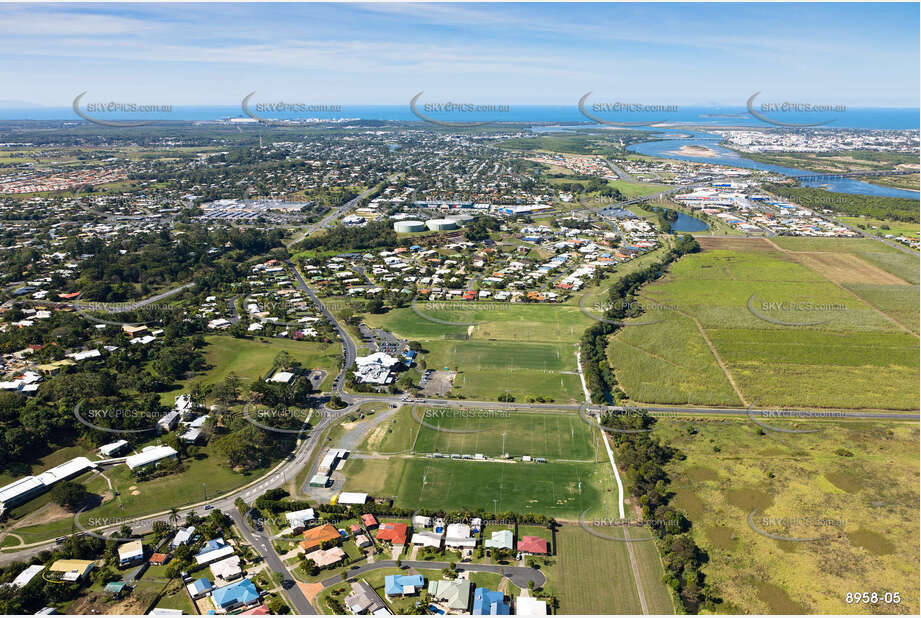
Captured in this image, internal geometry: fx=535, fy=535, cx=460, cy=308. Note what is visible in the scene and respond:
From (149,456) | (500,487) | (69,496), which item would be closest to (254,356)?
(149,456)

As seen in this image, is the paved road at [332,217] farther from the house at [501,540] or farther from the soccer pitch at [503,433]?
the house at [501,540]

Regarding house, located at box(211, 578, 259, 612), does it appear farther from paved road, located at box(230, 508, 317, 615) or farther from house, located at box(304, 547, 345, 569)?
house, located at box(304, 547, 345, 569)

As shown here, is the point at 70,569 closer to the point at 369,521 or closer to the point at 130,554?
the point at 130,554

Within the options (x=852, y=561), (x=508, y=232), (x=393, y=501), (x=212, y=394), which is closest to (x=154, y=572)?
(x=393, y=501)

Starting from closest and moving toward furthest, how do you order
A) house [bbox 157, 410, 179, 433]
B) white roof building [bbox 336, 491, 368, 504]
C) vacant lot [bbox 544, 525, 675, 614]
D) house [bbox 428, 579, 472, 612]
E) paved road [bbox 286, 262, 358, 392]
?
house [bbox 428, 579, 472, 612], vacant lot [bbox 544, 525, 675, 614], white roof building [bbox 336, 491, 368, 504], house [bbox 157, 410, 179, 433], paved road [bbox 286, 262, 358, 392]

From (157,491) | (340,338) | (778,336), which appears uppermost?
(778,336)

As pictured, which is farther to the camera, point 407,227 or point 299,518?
point 407,227

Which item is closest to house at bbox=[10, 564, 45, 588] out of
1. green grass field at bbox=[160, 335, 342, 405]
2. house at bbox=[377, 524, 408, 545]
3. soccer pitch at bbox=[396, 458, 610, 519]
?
house at bbox=[377, 524, 408, 545]

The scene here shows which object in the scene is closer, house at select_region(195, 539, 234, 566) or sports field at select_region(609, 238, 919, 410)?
house at select_region(195, 539, 234, 566)
